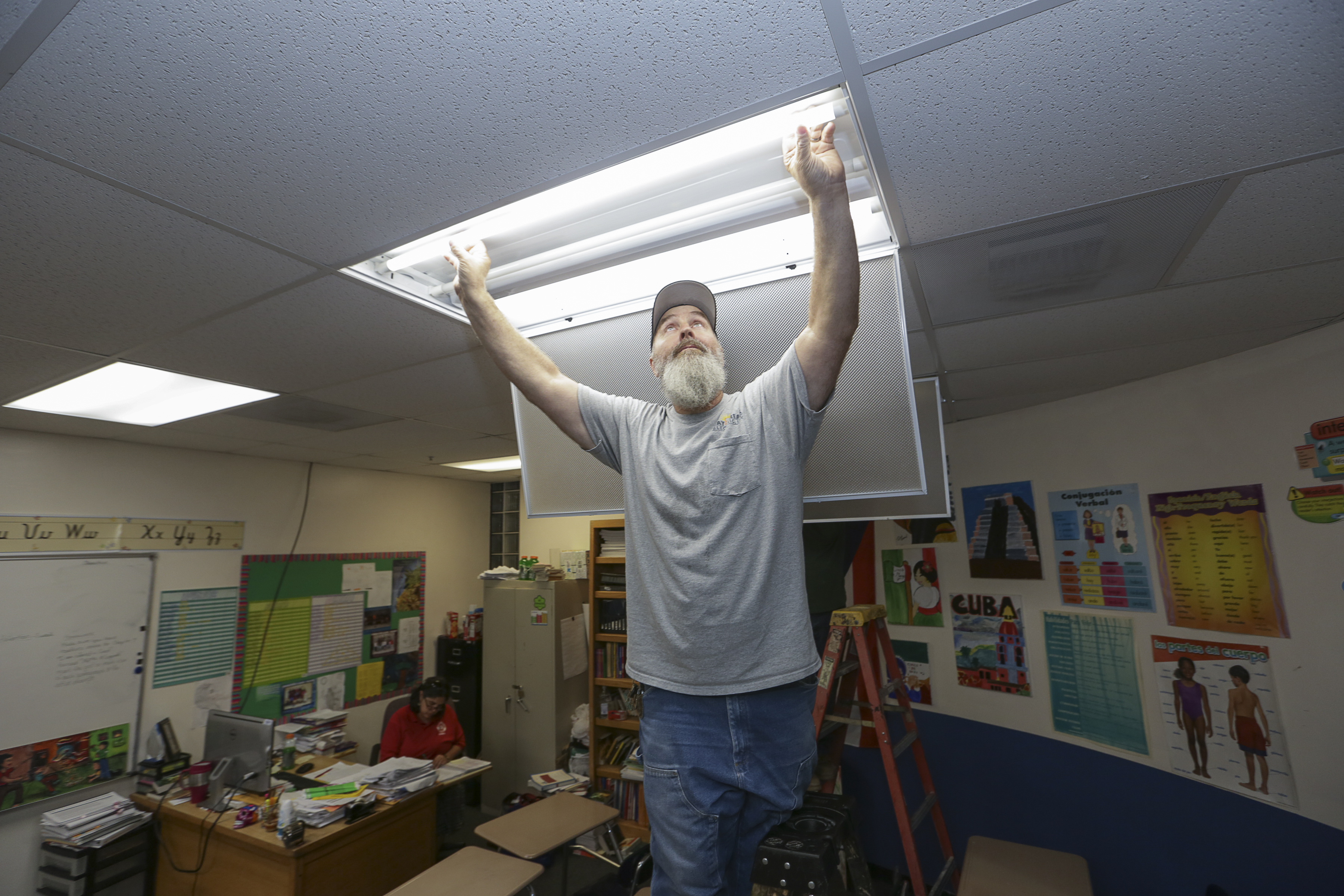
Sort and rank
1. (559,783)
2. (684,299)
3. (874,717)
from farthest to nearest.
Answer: (559,783), (874,717), (684,299)

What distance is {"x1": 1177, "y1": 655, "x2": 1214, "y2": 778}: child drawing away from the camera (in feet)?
7.38

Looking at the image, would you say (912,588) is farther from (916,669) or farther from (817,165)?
(817,165)

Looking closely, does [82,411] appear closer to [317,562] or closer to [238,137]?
[317,562]

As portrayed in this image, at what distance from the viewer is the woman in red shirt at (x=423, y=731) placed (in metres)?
3.88

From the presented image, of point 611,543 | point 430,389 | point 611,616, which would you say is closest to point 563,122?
point 430,389

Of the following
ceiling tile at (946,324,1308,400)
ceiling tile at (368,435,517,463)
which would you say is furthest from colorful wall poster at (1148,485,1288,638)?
ceiling tile at (368,435,517,463)

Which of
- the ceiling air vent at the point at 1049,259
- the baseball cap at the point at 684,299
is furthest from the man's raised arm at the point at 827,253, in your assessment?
the ceiling air vent at the point at 1049,259

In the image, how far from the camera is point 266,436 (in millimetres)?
3479

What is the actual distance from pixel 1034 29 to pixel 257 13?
1025mm

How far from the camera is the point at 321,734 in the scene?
387 cm

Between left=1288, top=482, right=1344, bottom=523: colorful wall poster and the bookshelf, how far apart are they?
306 centimetres

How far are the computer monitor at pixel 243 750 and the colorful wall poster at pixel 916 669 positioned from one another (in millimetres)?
3157

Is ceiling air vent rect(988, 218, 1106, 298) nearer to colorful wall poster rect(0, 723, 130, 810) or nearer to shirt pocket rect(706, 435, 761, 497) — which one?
shirt pocket rect(706, 435, 761, 497)

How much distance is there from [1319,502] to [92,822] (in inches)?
205
